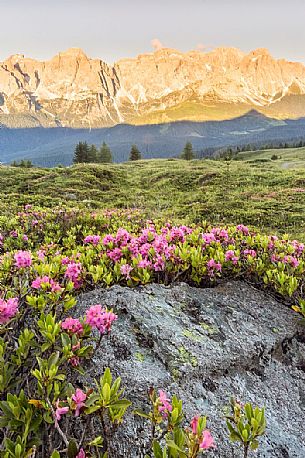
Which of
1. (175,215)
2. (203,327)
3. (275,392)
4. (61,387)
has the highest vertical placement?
(61,387)

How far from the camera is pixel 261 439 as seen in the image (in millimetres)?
2188

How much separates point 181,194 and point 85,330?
71.9 ft

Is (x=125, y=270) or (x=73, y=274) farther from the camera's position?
(x=125, y=270)

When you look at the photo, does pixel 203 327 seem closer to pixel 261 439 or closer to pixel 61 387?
pixel 261 439

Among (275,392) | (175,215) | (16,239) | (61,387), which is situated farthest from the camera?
(175,215)

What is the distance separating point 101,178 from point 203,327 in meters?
27.9

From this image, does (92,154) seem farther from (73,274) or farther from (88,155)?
(73,274)

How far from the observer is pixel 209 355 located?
2.67m

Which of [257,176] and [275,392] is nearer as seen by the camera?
[275,392]

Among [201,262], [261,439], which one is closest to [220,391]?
[261,439]

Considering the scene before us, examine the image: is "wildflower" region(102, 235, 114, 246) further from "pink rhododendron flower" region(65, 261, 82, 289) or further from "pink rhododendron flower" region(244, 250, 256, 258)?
"pink rhododendron flower" region(244, 250, 256, 258)

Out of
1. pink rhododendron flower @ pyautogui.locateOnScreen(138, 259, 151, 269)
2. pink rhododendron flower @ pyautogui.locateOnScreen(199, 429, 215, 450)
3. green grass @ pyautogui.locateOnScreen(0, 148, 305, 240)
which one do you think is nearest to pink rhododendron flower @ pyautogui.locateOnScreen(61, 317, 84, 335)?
pink rhododendron flower @ pyautogui.locateOnScreen(199, 429, 215, 450)

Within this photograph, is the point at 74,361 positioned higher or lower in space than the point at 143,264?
lower

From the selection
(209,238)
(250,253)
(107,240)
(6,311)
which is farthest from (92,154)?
(6,311)
